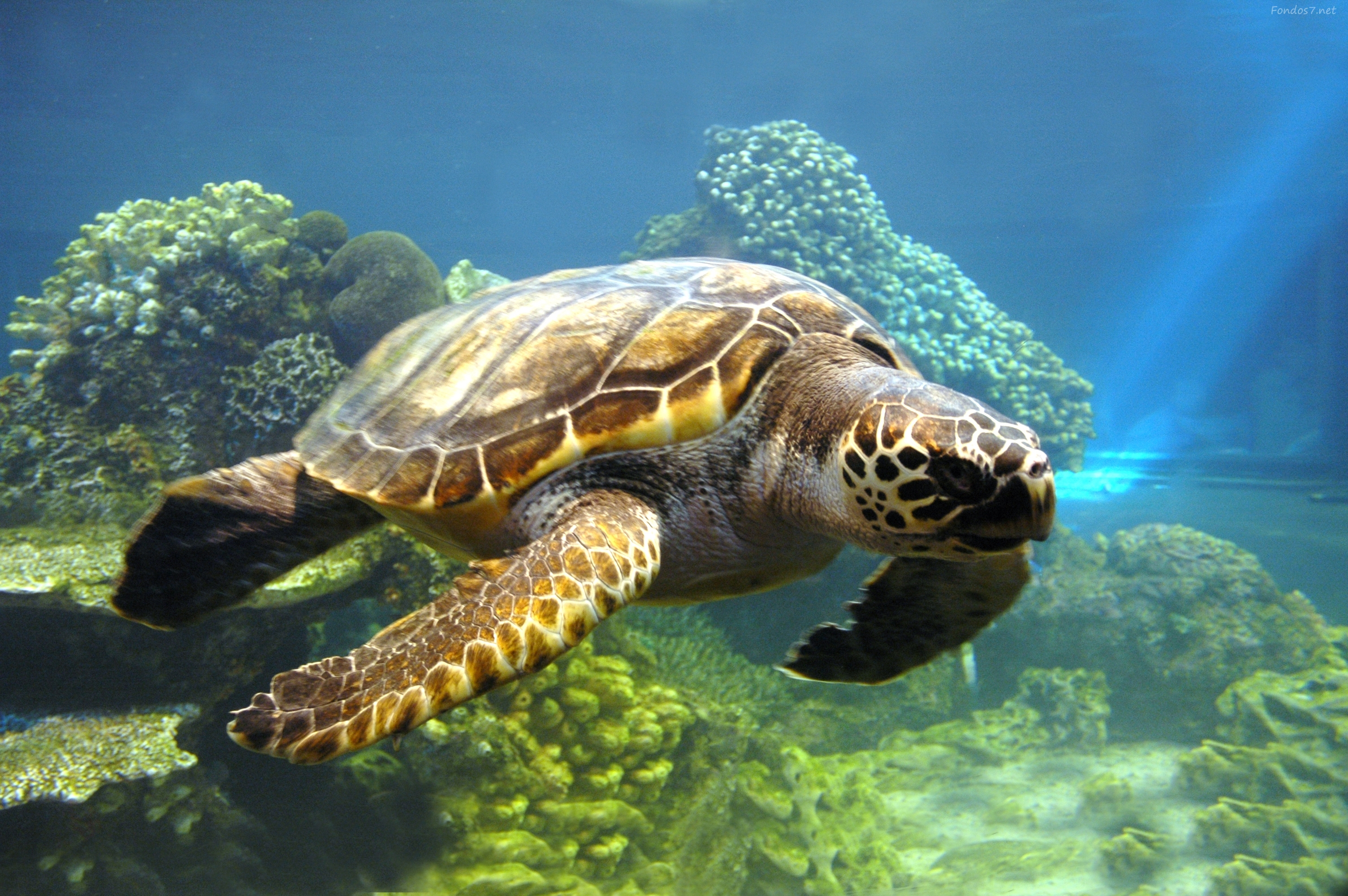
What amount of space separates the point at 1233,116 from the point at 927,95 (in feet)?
38.1

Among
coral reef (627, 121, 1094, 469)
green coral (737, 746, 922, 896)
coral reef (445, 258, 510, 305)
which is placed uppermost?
coral reef (627, 121, 1094, 469)

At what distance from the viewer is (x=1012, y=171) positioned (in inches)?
1012

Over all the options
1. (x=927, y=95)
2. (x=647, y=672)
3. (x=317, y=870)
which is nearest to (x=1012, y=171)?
(x=927, y=95)

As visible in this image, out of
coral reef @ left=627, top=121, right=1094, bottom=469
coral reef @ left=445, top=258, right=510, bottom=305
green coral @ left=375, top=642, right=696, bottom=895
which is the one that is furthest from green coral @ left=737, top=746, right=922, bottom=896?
coral reef @ left=627, top=121, right=1094, bottom=469

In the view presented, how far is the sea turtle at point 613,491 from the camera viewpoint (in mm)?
1396

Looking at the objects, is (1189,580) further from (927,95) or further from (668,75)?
(668,75)

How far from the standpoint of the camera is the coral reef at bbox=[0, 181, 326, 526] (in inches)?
185

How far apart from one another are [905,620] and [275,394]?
5.07 metres

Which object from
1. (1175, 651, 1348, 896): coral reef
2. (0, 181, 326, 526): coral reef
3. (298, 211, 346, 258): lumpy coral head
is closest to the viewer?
(1175, 651, 1348, 896): coral reef

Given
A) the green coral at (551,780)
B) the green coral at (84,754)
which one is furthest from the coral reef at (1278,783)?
the green coral at (84,754)

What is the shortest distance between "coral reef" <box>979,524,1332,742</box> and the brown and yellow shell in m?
6.08

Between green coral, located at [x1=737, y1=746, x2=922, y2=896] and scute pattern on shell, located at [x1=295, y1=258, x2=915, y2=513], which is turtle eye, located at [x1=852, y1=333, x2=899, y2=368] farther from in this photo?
green coral, located at [x1=737, y1=746, x2=922, y2=896]

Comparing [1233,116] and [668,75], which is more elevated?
[1233,116]

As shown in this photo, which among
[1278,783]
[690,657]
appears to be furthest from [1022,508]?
[1278,783]
